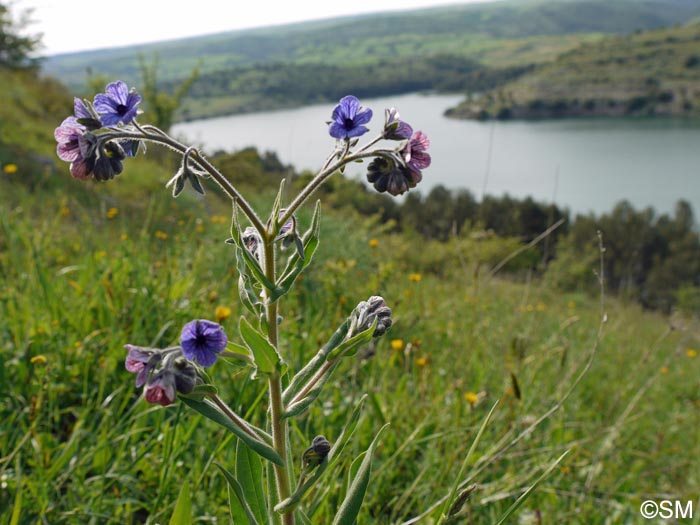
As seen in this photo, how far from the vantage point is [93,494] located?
2.05 metres

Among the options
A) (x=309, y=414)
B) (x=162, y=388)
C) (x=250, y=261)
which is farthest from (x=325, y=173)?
(x=309, y=414)

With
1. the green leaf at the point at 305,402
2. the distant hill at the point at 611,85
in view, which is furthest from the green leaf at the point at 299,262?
the distant hill at the point at 611,85

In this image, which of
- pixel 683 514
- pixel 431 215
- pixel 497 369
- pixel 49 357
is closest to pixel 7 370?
pixel 49 357

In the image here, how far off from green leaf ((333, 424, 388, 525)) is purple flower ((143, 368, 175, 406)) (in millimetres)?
540

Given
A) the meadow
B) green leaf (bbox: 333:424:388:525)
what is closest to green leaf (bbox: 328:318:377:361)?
green leaf (bbox: 333:424:388:525)

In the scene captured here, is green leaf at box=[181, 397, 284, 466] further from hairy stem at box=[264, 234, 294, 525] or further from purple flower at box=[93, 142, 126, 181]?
purple flower at box=[93, 142, 126, 181]

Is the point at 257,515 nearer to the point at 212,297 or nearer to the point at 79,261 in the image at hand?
the point at 212,297

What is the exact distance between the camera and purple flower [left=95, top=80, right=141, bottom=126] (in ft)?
4.02

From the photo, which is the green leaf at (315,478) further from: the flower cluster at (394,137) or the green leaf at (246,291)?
the flower cluster at (394,137)

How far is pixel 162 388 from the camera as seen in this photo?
41.8 inches

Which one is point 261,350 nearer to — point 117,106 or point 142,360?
point 142,360

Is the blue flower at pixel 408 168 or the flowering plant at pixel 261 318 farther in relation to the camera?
the blue flower at pixel 408 168

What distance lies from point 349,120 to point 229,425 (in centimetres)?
74

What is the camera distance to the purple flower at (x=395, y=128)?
133 centimetres
